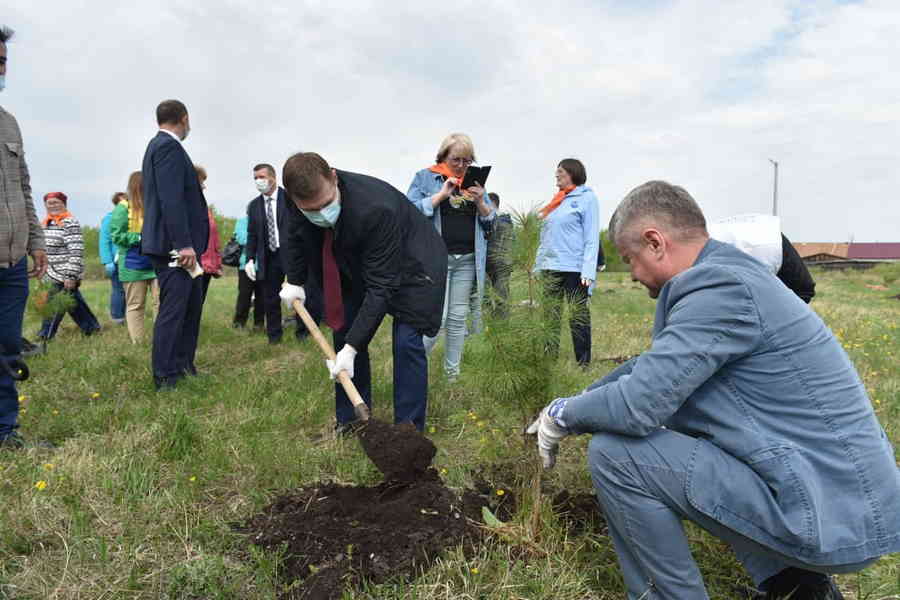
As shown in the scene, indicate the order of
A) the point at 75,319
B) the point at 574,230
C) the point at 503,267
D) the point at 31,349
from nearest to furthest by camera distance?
1. the point at 503,267
2. the point at 574,230
3. the point at 31,349
4. the point at 75,319

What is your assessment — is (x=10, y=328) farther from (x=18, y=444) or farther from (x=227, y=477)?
(x=227, y=477)

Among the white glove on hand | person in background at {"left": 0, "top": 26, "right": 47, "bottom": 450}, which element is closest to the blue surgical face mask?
person in background at {"left": 0, "top": 26, "right": 47, "bottom": 450}

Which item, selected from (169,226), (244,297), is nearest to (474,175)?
(169,226)

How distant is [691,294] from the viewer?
6.09 feet

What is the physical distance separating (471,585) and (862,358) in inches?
237

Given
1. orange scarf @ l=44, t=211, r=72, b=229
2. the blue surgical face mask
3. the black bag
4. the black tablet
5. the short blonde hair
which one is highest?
the short blonde hair

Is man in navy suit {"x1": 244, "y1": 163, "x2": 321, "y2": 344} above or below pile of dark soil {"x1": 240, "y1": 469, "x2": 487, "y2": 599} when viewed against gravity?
above

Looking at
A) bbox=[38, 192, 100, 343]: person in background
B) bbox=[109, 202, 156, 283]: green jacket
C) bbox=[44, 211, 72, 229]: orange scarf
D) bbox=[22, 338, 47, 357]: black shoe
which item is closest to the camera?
bbox=[22, 338, 47, 357]: black shoe

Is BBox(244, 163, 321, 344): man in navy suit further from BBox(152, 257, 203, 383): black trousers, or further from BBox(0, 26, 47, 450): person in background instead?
BBox(0, 26, 47, 450): person in background

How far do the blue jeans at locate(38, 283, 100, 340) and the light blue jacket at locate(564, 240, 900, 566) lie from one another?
23.5 ft

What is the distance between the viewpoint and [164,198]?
15.1 feet

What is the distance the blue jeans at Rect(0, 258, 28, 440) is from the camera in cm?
345

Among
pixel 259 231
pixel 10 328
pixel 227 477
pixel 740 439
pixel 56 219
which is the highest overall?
pixel 56 219

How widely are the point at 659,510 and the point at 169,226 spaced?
13.6 feet
